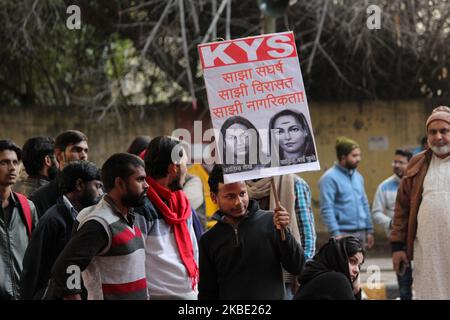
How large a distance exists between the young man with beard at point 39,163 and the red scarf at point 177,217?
69.0 inches

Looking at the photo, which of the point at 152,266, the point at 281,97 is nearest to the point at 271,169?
the point at 281,97

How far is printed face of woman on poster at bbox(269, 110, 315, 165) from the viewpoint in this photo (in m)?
5.16

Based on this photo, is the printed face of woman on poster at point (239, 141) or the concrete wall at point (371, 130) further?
the concrete wall at point (371, 130)

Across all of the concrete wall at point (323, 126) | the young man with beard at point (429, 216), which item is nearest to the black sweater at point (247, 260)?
the young man with beard at point (429, 216)

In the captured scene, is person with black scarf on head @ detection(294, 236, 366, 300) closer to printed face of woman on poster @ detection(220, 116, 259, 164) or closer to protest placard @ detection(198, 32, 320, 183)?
protest placard @ detection(198, 32, 320, 183)

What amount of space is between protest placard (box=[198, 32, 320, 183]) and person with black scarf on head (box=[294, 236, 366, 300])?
1.91 ft

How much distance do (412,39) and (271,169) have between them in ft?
29.8

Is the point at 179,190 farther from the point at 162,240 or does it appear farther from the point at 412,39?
the point at 412,39

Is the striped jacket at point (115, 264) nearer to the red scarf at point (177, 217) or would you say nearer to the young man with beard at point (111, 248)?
the young man with beard at point (111, 248)

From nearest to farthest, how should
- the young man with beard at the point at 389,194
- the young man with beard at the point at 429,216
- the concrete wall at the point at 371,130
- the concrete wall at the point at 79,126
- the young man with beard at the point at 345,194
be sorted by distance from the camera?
the young man with beard at the point at 429,216 → the young man with beard at the point at 345,194 → the young man with beard at the point at 389,194 → the concrete wall at the point at 79,126 → the concrete wall at the point at 371,130

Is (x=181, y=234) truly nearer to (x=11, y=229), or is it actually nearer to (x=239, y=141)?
(x=239, y=141)

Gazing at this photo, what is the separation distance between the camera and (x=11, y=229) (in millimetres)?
5801

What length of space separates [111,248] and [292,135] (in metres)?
1.21

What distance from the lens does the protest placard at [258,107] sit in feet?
16.8
